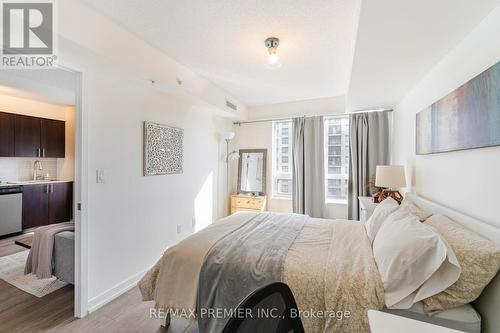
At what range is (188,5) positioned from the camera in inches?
67.2

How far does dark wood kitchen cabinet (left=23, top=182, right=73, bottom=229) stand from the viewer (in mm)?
4098

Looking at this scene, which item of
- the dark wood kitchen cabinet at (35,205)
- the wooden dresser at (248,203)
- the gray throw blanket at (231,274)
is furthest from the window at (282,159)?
the dark wood kitchen cabinet at (35,205)

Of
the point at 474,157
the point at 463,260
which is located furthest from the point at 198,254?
the point at 474,157

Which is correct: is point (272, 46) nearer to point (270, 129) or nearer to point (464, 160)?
point (464, 160)

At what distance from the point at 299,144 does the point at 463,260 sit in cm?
318

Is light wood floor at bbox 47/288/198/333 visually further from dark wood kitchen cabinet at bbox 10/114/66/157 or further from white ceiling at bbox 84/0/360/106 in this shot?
dark wood kitchen cabinet at bbox 10/114/66/157

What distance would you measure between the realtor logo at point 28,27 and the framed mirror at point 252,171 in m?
3.43

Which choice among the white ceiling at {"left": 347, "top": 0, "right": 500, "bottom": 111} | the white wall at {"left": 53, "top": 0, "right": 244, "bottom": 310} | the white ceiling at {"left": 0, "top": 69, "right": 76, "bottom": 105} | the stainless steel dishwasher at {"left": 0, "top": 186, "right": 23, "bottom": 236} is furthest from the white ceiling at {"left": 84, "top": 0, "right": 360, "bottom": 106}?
the stainless steel dishwasher at {"left": 0, "top": 186, "right": 23, "bottom": 236}

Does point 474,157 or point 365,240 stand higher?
point 474,157

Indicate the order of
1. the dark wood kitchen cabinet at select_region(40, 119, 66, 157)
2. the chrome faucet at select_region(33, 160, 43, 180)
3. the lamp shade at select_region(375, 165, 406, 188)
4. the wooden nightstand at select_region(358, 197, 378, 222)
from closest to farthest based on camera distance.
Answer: the lamp shade at select_region(375, 165, 406, 188) < the wooden nightstand at select_region(358, 197, 378, 222) < the dark wood kitchen cabinet at select_region(40, 119, 66, 157) < the chrome faucet at select_region(33, 160, 43, 180)

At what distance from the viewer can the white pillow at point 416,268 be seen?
1.17 m

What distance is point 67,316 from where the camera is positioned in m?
2.01

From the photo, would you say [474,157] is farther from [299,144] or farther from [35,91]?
[35,91]

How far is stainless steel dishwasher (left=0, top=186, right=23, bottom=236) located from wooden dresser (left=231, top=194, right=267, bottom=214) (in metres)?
3.75
